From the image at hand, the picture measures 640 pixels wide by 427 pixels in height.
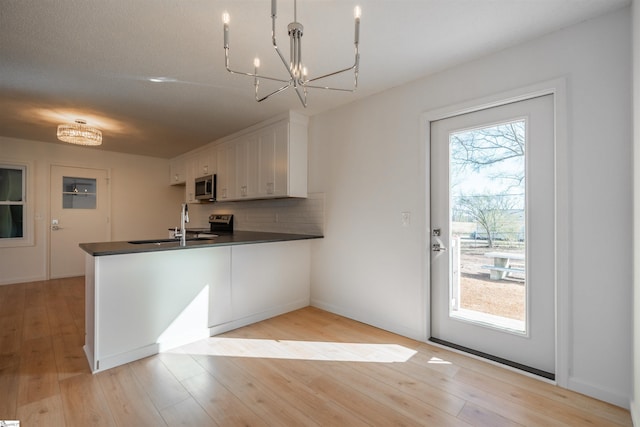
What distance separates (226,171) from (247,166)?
0.60 meters

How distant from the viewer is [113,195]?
5719mm

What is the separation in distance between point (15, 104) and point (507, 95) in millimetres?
4765

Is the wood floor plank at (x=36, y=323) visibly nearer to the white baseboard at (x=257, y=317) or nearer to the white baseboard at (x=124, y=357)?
the white baseboard at (x=124, y=357)

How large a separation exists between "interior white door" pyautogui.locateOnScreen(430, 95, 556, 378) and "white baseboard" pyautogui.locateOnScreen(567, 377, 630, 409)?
134 millimetres

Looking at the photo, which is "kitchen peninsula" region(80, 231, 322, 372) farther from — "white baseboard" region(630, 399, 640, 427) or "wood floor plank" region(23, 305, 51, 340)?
"white baseboard" region(630, 399, 640, 427)

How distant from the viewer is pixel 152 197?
6.22m

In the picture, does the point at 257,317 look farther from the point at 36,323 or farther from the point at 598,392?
the point at 598,392

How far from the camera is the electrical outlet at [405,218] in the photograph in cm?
281

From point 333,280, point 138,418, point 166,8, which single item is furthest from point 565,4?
point 138,418

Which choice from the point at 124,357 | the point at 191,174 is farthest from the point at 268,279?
the point at 191,174

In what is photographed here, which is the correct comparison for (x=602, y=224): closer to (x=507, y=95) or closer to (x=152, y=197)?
(x=507, y=95)

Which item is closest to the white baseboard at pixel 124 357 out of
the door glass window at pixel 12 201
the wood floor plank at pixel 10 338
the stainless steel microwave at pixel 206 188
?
the wood floor plank at pixel 10 338

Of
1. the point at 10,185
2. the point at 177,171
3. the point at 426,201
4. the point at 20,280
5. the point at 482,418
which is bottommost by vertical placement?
the point at 482,418

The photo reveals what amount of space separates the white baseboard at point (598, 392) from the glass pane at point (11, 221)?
23.1 feet
